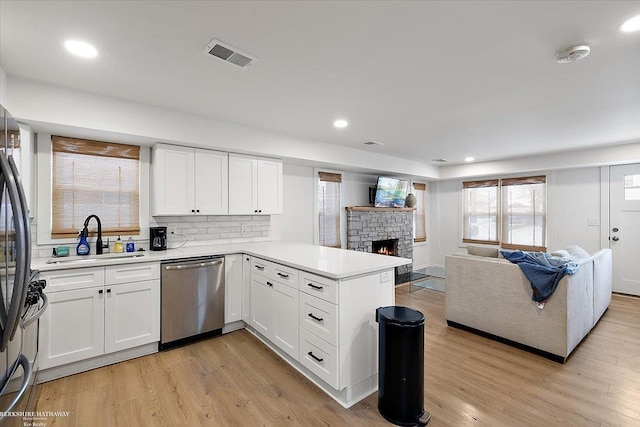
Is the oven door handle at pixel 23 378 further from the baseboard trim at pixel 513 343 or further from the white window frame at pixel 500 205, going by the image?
the white window frame at pixel 500 205

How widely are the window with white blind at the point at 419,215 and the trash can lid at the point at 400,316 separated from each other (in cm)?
523

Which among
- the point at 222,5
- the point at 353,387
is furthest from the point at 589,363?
the point at 222,5

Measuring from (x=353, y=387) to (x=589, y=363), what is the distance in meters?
2.32

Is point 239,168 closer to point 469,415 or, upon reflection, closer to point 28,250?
point 28,250

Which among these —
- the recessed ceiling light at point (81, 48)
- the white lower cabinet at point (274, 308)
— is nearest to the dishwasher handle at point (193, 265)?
the white lower cabinet at point (274, 308)

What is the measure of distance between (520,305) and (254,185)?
3.33 meters

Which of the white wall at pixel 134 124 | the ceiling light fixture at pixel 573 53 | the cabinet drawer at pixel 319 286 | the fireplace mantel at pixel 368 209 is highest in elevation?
the ceiling light fixture at pixel 573 53

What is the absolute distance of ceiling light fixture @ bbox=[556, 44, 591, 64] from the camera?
74.4 inches

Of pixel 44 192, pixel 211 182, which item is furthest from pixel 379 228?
pixel 44 192

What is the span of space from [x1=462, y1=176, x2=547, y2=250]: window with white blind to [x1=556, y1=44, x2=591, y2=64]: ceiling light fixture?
4679mm

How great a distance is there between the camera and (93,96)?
269 cm

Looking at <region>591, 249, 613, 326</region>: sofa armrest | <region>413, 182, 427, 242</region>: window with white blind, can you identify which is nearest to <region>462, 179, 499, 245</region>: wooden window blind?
<region>413, 182, 427, 242</region>: window with white blind

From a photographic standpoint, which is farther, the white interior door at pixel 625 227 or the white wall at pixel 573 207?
the white wall at pixel 573 207

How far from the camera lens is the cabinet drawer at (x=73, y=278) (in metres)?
2.39
